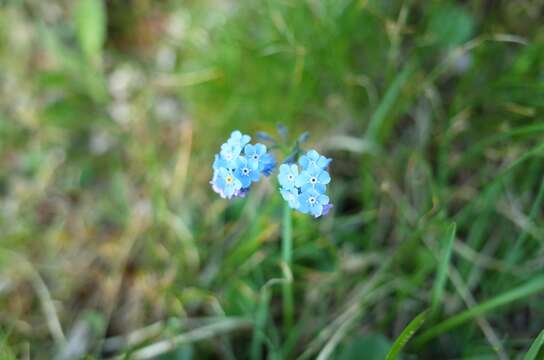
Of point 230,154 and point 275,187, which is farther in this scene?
point 275,187

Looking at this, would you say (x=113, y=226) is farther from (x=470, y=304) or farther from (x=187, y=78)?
(x=470, y=304)

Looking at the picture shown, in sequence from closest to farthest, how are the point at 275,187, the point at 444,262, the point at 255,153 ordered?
1. the point at 255,153
2. the point at 444,262
3. the point at 275,187

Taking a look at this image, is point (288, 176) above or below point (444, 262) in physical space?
above

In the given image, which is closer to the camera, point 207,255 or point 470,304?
point 470,304

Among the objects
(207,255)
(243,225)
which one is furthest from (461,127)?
(207,255)

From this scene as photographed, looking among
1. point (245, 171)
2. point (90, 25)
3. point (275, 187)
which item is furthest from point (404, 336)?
point (90, 25)

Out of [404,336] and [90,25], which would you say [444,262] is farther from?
[90,25]

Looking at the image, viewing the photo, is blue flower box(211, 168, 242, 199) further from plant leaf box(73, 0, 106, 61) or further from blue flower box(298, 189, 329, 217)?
plant leaf box(73, 0, 106, 61)
